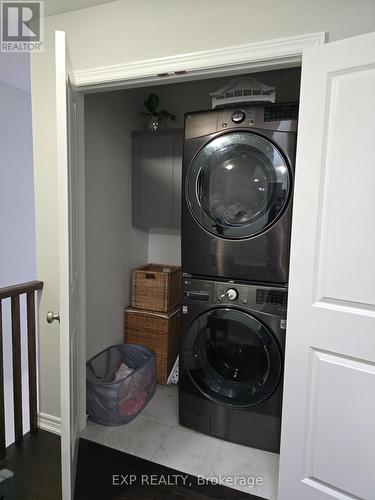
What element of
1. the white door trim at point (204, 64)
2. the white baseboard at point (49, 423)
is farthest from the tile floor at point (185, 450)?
the white door trim at point (204, 64)

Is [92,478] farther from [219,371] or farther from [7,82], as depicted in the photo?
[7,82]

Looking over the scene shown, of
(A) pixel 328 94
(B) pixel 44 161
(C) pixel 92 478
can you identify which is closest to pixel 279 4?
(A) pixel 328 94

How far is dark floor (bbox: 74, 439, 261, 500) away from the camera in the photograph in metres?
1.55

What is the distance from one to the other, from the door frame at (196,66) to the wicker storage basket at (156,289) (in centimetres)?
100

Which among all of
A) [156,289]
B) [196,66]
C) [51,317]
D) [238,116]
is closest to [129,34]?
[196,66]

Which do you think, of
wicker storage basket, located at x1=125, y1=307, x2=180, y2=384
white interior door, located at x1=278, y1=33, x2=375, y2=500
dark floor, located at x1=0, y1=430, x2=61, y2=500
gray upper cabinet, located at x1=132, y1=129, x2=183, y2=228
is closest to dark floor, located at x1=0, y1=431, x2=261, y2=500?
dark floor, located at x1=0, y1=430, x2=61, y2=500

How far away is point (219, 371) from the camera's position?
74.0 inches

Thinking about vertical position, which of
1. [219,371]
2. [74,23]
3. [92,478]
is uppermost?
[74,23]

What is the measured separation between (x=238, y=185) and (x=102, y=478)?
1.80 meters

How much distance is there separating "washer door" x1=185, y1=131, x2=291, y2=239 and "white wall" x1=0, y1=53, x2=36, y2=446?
205cm

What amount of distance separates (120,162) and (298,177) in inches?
61.4

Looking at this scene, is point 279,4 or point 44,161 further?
point 44,161

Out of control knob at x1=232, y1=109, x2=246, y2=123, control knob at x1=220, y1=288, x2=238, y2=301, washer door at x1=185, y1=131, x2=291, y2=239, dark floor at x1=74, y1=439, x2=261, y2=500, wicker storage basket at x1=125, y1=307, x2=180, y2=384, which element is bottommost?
dark floor at x1=74, y1=439, x2=261, y2=500

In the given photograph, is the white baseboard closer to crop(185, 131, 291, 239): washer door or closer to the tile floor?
the tile floor
